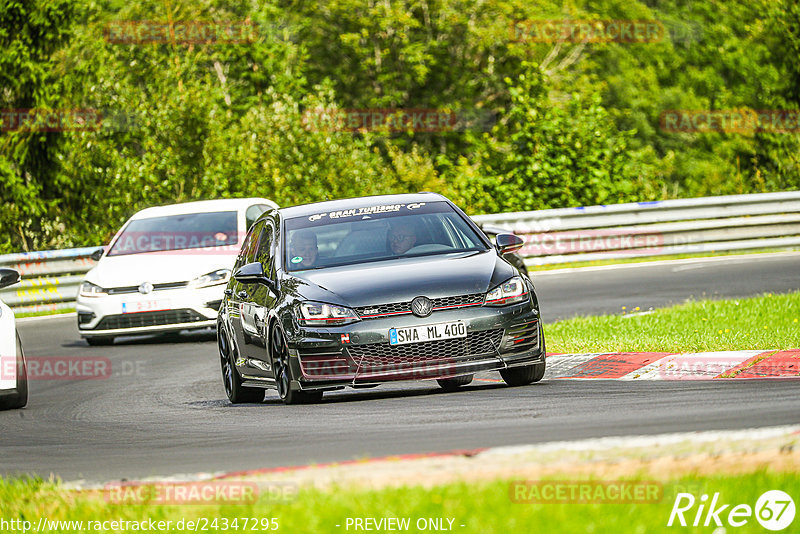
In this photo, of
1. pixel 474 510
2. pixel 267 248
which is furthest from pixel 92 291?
pixel 474 510

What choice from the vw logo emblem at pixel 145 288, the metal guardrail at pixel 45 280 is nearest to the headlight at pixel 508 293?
the vw logo emblem at pixel 145 288

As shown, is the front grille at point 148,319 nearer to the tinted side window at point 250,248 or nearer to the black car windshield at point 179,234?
the black car windshield at point 179,234

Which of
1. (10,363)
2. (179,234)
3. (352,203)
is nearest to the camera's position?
(10,363)

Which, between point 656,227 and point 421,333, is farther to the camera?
point 656,227

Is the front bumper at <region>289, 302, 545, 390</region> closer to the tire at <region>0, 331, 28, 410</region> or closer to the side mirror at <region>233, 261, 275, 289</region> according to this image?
the side mirror at <region>233, 261, 275, 289</region>

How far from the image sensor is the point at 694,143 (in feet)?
218

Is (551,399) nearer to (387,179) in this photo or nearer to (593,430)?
(593,430)

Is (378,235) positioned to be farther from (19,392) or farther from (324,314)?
(19,392)

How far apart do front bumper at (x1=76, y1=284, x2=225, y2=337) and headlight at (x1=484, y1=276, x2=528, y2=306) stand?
7.37 m

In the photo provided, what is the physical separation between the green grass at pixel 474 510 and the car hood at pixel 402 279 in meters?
3.90

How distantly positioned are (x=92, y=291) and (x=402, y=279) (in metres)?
8.61

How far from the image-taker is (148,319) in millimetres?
17047

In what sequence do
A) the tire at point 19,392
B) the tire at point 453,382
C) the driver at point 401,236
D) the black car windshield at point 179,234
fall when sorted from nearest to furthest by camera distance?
the driver at point 401,236 → the tire at point 453,382 → the tire at point 19,392 → the black car windshield at point 179,234

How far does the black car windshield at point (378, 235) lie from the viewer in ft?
34.8
